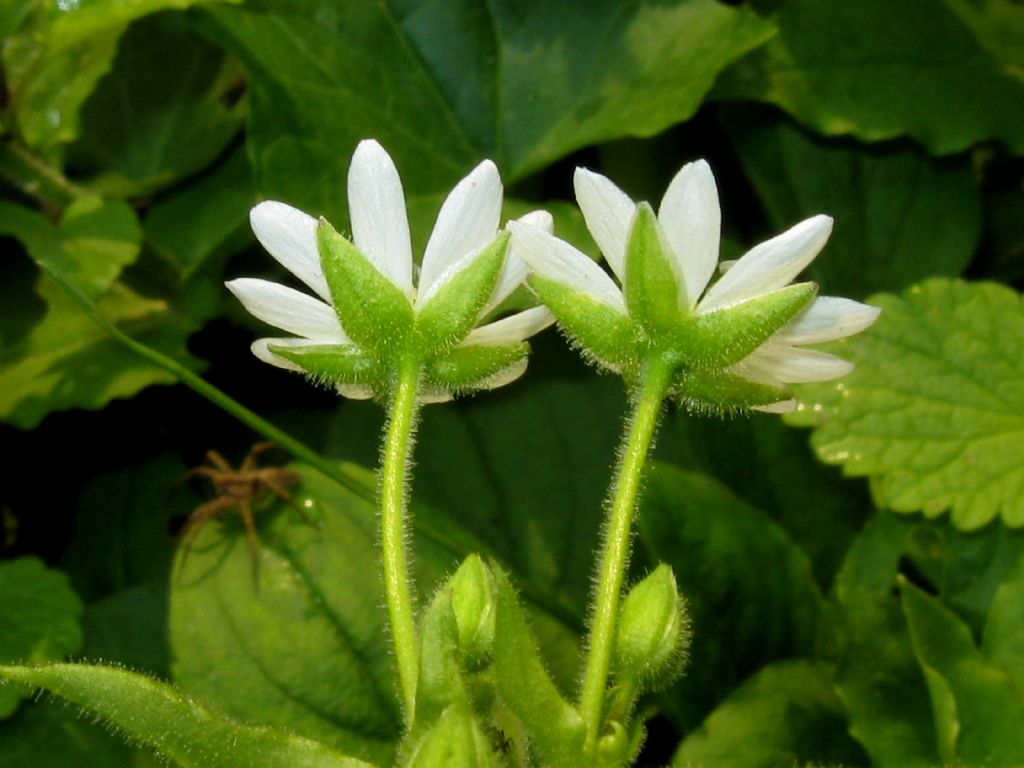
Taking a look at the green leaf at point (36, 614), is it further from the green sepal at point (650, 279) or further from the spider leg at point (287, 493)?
the green sepal at point (650, 279)

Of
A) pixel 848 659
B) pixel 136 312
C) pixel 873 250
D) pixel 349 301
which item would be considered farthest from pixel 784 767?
pixel 136 312

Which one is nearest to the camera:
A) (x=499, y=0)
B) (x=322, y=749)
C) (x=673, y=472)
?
(x=322, y=749)

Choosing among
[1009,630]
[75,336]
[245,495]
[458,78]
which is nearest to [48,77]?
[75,336]

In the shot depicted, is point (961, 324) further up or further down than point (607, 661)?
further down

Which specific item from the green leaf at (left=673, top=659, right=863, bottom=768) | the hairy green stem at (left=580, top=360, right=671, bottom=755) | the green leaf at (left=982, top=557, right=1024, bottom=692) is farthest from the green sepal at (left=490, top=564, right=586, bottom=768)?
the green leaf at (left=982, top=557, right=1024, bottom=692)

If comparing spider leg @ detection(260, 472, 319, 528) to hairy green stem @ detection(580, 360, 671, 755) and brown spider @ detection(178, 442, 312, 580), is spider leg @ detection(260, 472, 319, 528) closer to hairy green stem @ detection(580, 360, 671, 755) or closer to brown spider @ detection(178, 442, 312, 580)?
brown spider @ detection(178, 442, 312, 580)

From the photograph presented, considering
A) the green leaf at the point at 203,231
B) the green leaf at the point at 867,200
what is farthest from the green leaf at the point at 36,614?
the green leaf at the point at 867,200

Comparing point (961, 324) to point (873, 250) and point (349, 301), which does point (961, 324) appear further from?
point (349, 301)
